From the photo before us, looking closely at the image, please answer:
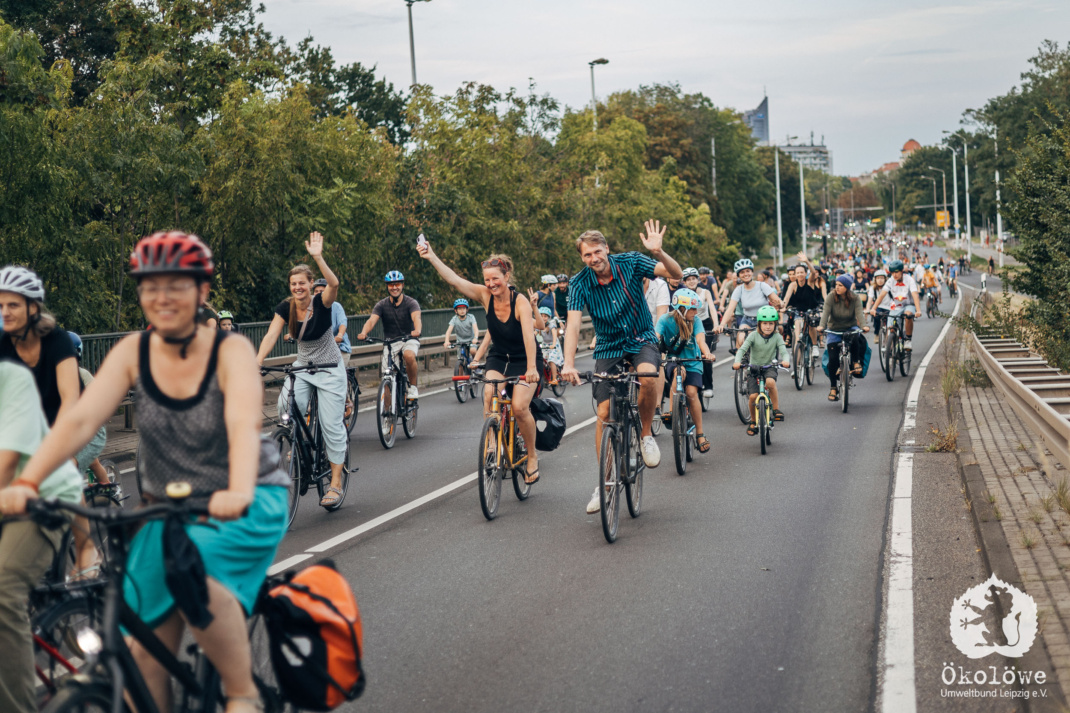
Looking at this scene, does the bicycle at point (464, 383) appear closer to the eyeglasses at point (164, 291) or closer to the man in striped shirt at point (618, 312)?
the man in striped shirt at point (618, 312)

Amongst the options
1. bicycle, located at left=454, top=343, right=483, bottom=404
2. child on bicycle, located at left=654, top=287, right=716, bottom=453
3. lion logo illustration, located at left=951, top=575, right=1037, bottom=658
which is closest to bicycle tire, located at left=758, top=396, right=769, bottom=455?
child on bicycle, located at left=654, top=287, right=716, bottom=453

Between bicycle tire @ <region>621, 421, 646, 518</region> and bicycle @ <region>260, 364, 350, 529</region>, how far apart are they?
2.30 meters

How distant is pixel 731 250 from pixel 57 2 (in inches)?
1928

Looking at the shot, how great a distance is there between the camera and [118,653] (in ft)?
10.7

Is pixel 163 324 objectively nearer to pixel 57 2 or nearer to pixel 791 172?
pixel 57 2

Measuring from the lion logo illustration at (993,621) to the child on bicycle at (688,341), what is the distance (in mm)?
5200

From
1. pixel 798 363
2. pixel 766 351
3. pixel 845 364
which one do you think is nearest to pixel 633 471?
pixel 766 351

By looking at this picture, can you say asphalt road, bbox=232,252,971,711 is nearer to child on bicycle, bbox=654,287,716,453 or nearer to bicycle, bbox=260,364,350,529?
bicycle, bbox=260,364,350,529

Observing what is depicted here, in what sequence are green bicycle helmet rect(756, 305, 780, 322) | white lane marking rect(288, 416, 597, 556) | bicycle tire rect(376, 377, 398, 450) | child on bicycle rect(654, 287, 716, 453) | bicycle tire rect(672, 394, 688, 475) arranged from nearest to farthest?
white lane marking rect(288, 416, 597, 556)
bicycle tire rect(672, 394, 688, 475)
child on bicycle rect(654, 287, 716, 453)
green bicycle helmet rect(756, 305, 780, 322)
bicycle tire rect(376, 377, 398, 450)

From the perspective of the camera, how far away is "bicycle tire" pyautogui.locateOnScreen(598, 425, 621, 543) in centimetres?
797

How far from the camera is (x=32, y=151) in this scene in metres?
14.7

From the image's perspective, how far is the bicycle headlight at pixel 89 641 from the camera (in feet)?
11.4

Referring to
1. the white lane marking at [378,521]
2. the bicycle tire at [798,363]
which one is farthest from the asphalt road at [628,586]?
the bicycle tire at [798,363]

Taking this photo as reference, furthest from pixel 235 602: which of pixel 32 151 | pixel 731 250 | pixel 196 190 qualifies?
pixel 731 250
